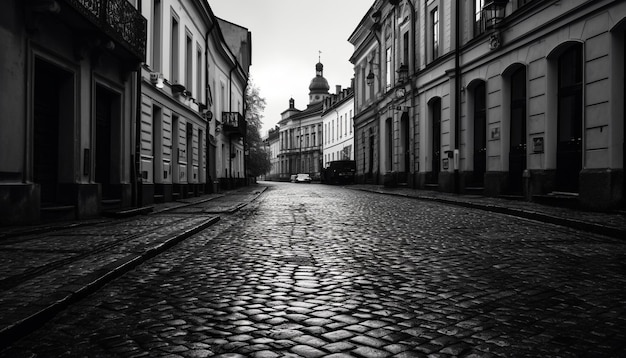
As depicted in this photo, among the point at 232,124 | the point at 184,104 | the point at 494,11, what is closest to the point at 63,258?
the point at 494,11

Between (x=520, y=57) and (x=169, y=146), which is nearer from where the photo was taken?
(x=520, y=57)

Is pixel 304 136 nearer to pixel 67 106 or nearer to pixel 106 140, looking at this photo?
pixel 106 140

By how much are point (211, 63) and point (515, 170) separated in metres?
17.5

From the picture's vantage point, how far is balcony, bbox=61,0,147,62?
9.88 metres

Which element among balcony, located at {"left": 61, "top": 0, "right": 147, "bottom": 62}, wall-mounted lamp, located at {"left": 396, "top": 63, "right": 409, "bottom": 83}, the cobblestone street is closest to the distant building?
wall-mounted lamp, located at {"left": 396, "top": 63, "right": 409, "bottom": 83}

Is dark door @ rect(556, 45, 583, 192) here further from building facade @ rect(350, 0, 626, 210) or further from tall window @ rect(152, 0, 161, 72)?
tall window @ rect(152, 0, 161, 72)

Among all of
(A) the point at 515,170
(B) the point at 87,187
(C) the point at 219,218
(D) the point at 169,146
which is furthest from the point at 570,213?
(D) the point at 169,146

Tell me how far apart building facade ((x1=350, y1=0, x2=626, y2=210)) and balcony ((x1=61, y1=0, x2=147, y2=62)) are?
35.1ft

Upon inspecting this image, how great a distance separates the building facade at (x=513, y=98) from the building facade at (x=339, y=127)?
2526cm

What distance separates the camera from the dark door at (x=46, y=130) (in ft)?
32.5

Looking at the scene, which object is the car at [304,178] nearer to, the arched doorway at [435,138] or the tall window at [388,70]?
the tall window at [388,70]

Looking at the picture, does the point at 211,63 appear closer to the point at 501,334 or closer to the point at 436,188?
the point at 436,188

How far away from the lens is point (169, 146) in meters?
18.3

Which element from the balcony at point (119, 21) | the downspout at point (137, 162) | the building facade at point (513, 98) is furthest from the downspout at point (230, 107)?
the balcony at point (119, 21)
